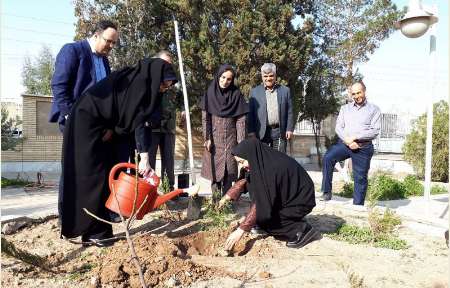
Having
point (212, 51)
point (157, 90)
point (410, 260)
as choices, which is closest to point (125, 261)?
point (157, 90)

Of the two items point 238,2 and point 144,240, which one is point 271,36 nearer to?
point 238,2

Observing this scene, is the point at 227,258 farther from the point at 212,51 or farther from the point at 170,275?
the point at 212,51

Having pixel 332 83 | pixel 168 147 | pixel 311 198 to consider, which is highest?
pixel 332 83

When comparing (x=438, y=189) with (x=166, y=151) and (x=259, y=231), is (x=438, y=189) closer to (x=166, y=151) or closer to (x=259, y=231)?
(x=259, y=231)

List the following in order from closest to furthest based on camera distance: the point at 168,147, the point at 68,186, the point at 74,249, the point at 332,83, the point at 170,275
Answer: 1. the point at 170,275
2. the point at 68,186
3. the point at 74,249
4. the point at 168,147
5. the point at 332,83

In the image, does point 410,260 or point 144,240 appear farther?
point 410,260

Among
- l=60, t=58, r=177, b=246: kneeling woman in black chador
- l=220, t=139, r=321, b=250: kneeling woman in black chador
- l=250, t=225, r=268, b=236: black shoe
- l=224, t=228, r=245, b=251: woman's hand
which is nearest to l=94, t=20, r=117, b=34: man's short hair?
l=60, t=58, r=177, b=246: kneeling woman in black chador

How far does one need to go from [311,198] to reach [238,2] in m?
9.79

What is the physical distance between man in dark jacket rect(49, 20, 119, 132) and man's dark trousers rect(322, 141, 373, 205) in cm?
292

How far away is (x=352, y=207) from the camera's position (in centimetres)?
493

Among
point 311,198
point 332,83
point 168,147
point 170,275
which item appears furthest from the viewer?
point 332,83

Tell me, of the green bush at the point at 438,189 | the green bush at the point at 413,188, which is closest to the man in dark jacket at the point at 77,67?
the green bush at the point at 413,188

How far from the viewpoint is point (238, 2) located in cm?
1234

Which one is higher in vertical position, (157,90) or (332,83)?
(332,83)
